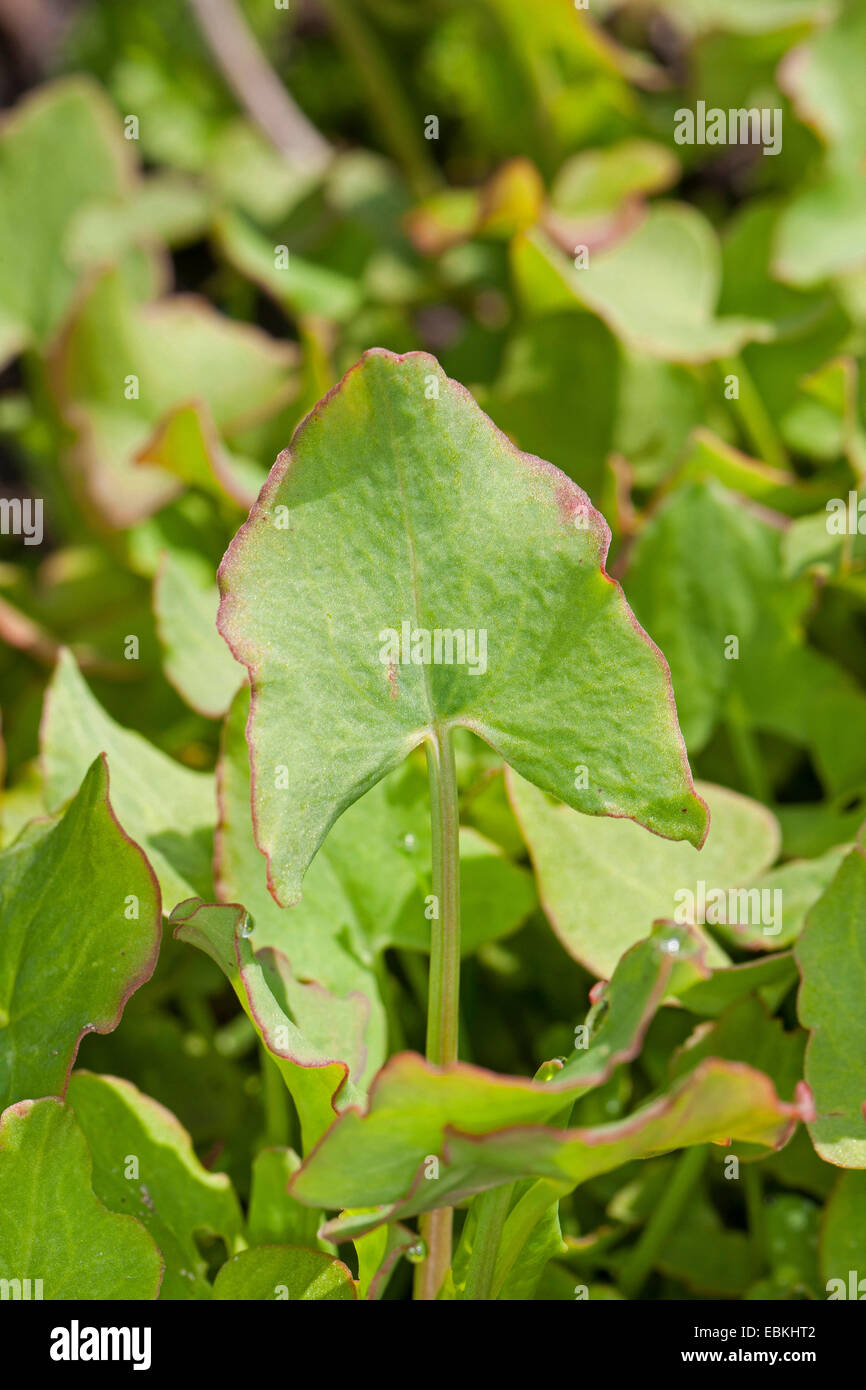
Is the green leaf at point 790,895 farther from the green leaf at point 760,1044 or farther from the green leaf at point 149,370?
the green leaf at point 149,370

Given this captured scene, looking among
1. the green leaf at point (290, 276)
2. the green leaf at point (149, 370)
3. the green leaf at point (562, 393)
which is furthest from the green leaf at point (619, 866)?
the green leaf at point (290, 276)

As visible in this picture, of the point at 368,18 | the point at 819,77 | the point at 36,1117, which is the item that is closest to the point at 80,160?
the point at 368,18

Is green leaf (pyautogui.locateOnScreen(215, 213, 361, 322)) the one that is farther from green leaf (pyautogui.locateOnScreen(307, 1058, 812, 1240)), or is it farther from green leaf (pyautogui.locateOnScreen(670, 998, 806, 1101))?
green leaf (pyautogui.locateOnScreen(307, 1058, 812, 1240))

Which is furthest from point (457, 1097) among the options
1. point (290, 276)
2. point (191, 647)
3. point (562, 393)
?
point (290, 276)

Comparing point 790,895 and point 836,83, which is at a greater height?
point 836,83

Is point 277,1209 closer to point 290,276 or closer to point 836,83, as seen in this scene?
point 290,276

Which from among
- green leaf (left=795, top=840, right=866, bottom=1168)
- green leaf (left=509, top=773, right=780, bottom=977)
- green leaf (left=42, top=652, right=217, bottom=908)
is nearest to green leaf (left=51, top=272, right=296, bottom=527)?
green leaf (left=42, top=652, right=217, bottom=908)
